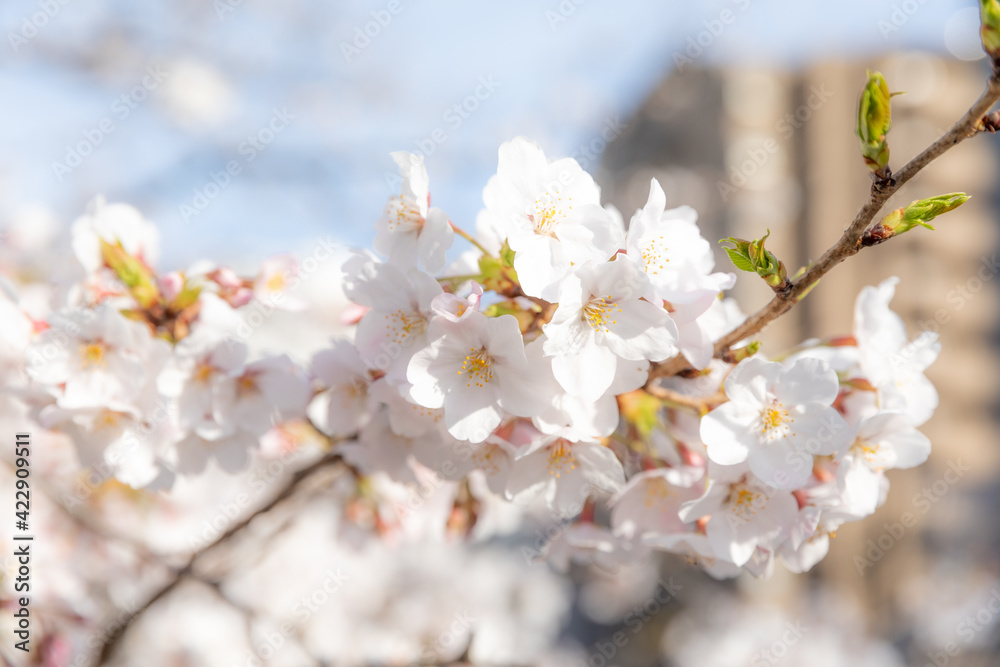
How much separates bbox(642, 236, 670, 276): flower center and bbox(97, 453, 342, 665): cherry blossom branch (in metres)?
0.71

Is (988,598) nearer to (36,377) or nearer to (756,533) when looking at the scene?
(756,533)

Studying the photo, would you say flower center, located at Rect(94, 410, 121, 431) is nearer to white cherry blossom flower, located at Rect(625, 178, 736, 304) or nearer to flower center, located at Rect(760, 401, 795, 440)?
white cherry blossom flower, located at Rect(625, 178, 736, 304)

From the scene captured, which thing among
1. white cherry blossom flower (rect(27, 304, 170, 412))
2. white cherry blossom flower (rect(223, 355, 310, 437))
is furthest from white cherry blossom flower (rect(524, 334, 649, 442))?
white cherry blossom flower (rect(27, 304, 170, 412))

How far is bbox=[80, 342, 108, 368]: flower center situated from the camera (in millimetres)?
992

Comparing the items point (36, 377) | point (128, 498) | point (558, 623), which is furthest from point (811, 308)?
point (36, 377)

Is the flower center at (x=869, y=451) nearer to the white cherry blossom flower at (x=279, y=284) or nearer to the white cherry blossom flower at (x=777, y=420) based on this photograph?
the white cherry blossom flower at (x=777, y=420)

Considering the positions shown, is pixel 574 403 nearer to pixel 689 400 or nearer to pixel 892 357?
pixel 689 400

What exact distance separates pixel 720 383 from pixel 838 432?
23 centimetres

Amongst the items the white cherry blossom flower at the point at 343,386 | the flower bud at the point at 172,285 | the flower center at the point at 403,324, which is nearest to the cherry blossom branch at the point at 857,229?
the flower center at the point at 403,324

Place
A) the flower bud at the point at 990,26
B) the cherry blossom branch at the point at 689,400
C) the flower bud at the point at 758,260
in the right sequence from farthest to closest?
the cherry blossom branch at the point at 689,400 → the flower bud at the point at 758,260 → the flower bud at the point at 990,26

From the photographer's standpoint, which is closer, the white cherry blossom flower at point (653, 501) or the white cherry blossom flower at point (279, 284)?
the white cherry blossom flower at point (653, 501)

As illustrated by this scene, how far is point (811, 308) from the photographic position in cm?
1017

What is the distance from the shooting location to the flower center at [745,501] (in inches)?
37.3

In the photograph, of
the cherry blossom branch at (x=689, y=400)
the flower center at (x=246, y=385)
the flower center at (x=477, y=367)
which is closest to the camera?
the flower center at (x=477, y=367)
